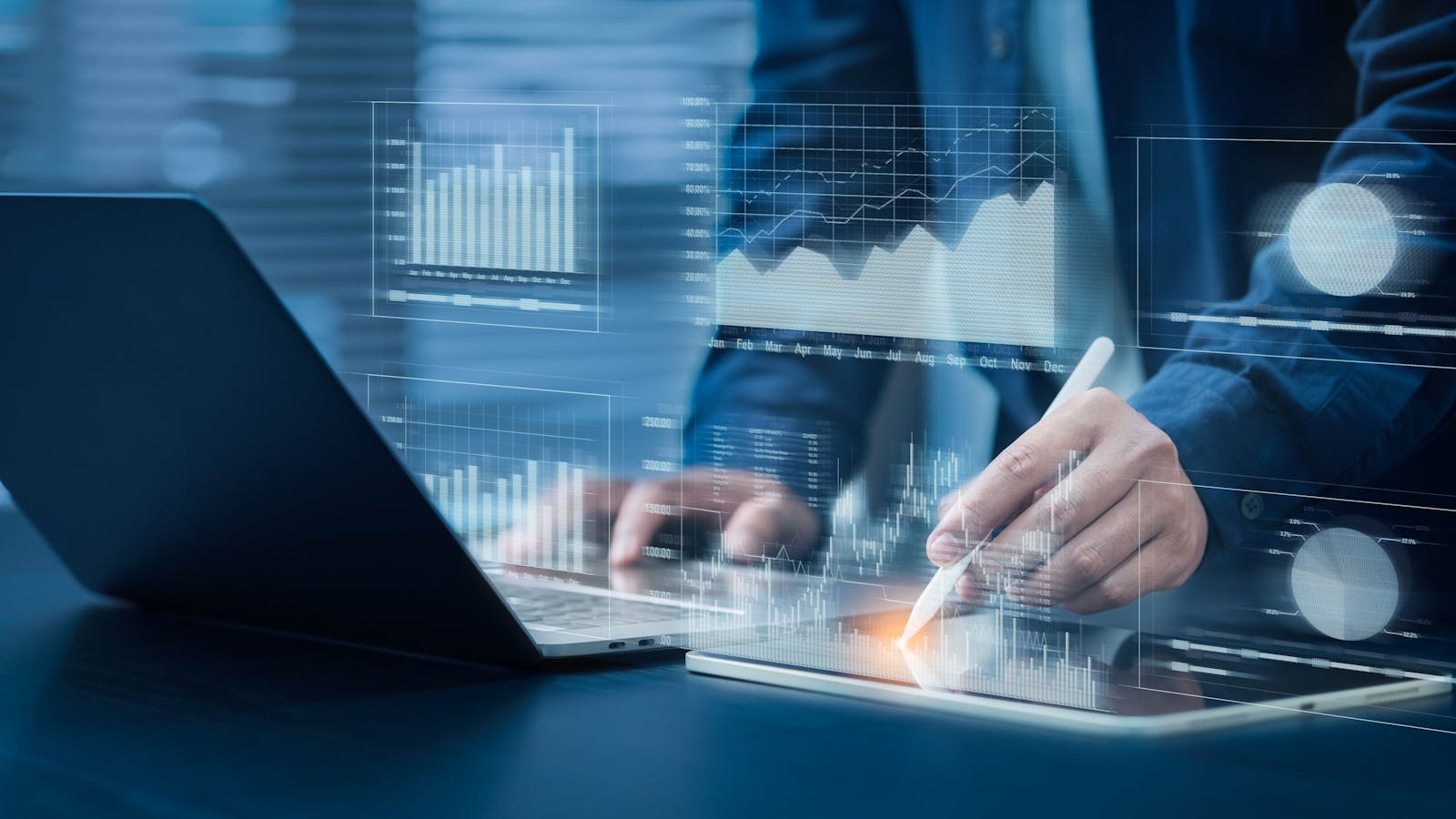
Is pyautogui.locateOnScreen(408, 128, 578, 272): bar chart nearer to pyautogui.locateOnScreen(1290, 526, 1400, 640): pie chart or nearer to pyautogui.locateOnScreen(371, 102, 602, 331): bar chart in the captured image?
pyautogui.locateOnScreen(371, 102, 602, 331): bar chart

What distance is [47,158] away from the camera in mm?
1636

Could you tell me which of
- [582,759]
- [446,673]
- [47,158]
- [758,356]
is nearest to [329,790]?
[582,759]

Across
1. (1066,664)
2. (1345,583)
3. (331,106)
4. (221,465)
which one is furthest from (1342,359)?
(331,106)

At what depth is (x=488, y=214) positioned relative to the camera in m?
1.21

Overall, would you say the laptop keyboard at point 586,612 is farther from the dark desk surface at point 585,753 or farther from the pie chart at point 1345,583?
the pie chart at point 1345,583

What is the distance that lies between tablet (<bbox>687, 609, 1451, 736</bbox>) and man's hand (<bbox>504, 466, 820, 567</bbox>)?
0.20 feet

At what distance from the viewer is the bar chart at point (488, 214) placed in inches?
46.1

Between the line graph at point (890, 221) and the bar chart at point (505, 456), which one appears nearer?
the line graph at point (890, 221)

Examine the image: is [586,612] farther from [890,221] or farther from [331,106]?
[331,106]

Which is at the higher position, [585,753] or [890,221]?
[890,221]

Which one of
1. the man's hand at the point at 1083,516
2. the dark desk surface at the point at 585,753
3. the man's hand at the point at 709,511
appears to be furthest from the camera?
the man's hand at the point at 709,511

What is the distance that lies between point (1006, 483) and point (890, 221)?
166 mm

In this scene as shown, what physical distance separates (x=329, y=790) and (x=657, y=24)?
0.54 meters

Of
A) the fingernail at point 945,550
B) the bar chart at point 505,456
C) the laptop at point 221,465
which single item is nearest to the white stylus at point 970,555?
the fingernail at point 945,550
